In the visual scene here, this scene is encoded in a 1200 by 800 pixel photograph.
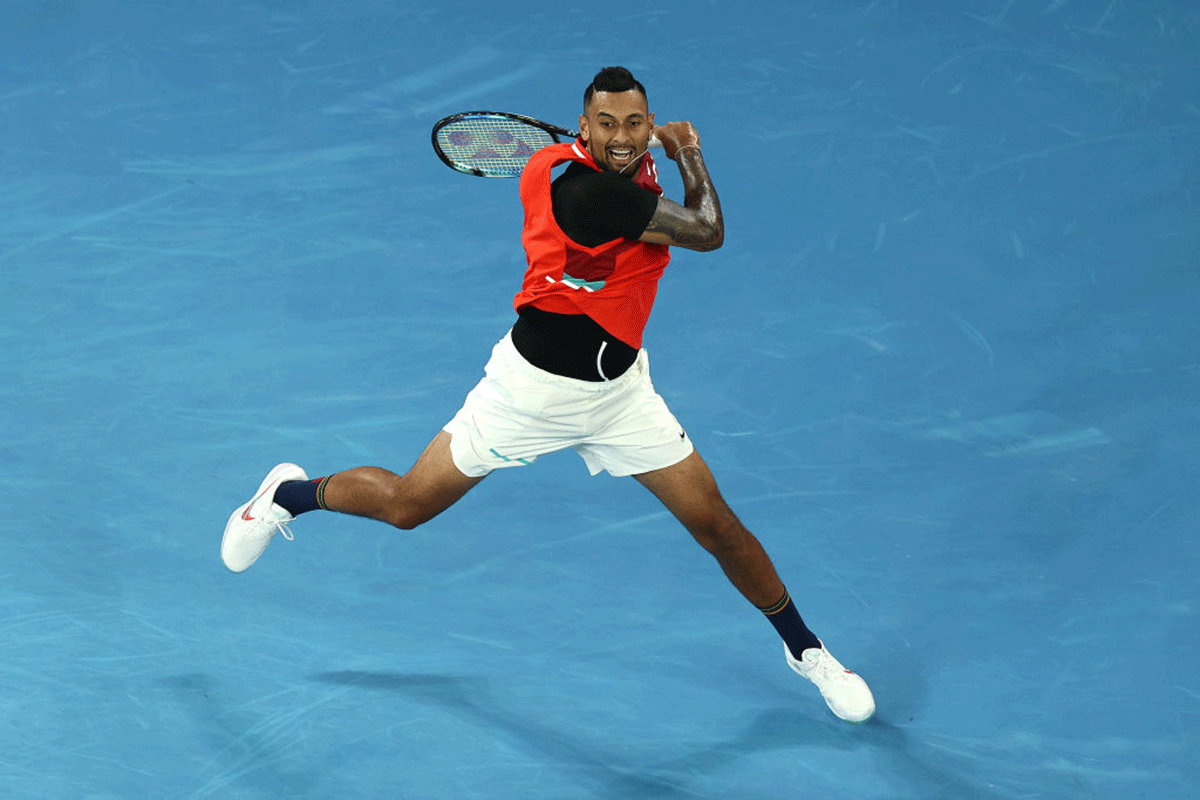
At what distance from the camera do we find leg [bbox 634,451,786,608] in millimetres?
4039

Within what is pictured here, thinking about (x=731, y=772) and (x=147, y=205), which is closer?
(x=731, y=772)

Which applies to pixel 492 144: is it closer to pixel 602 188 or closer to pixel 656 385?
pixel 602 188

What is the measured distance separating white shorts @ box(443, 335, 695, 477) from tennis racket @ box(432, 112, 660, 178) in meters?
0.57

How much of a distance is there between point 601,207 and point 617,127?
0.84 feet

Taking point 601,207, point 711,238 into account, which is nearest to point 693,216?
point 711,238

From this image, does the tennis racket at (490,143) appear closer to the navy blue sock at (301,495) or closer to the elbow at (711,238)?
the elbow at (711,238)

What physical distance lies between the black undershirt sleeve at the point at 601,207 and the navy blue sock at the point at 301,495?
1363 millimetres

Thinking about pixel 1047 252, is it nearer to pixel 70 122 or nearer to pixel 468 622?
pixel 468 622

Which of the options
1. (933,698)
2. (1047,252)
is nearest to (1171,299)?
(1047,252)

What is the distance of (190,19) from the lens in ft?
26.8

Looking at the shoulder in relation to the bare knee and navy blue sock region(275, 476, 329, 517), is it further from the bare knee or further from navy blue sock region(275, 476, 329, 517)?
navy blue sock region(275, 476, 329, 517)

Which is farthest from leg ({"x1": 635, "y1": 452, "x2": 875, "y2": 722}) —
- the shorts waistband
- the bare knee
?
the bare knee

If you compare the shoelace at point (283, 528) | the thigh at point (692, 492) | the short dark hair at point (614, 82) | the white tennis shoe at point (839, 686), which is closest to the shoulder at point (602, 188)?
the short dark hair at point (614, 82)

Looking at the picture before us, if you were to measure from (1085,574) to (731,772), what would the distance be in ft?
5.05
